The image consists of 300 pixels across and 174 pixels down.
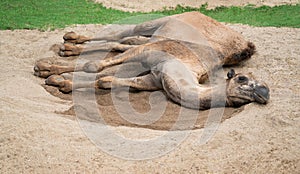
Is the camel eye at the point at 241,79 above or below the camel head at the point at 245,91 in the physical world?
above

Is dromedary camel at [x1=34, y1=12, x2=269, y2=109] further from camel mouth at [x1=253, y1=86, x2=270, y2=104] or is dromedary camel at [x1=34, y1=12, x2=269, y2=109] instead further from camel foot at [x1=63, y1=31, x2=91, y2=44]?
camel foot at [x1=63, y1=31, x2=91, y2=44]

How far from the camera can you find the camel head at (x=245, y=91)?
4.79 metres

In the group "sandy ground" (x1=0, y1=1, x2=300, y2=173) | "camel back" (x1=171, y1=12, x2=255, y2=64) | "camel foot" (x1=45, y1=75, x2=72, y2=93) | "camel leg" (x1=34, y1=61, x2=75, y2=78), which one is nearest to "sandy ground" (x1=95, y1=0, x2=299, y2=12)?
"camel back" (x1=171, y1=12, x2=255, y2=64)

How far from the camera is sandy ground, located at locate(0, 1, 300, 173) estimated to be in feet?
11.7

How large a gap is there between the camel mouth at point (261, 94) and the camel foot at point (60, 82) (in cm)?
223

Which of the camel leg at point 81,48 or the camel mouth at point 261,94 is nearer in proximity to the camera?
the camel mouth at point 261,94

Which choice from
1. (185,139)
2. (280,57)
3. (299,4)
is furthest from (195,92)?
(299,4)

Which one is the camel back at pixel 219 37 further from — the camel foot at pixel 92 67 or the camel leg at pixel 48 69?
the camel leg at pixel 48 69

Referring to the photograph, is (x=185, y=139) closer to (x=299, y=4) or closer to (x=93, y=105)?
(x=93, y=105)

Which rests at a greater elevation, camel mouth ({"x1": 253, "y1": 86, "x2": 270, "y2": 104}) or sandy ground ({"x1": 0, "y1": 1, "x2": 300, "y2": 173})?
camel mouth ({"x1": 253, "y1": 86, "x2": 270, "y2": 104})

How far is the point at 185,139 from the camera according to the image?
4102 millimetres

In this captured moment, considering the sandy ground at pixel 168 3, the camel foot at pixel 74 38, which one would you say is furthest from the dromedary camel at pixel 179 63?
the sandy ground at pixel 168 3

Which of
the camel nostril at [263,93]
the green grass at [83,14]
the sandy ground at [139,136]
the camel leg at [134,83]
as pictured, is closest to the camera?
the sandy ground at [139,136]

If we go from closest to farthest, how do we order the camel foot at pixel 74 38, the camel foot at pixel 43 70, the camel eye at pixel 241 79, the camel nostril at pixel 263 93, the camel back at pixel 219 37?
the camel nostril at pixel 263 93 < the camel eye at pixel 241 79 < the camel foot at pixel 43 70 < the camel back at pixel 219 37 < the camel foot at pixel 74 38
